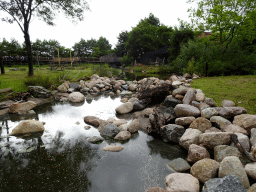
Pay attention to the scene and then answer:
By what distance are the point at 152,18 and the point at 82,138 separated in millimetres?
38129

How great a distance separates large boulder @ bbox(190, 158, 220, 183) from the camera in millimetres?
2445

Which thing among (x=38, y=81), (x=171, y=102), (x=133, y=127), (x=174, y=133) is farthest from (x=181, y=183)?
(x=38, y=81)

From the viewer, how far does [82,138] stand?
4.00 meters

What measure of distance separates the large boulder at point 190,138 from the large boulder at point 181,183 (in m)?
0.93

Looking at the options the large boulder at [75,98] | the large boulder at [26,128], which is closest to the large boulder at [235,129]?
the large boulder at [26,128]

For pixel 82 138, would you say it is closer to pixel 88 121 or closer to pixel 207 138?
pixel 88 121

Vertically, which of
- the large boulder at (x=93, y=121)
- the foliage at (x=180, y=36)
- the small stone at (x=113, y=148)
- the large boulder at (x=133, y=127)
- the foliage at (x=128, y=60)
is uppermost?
the foliage at (x=180, y=36)

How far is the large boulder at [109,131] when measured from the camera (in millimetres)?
4039

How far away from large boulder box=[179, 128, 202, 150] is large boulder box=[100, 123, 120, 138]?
1.61 metres

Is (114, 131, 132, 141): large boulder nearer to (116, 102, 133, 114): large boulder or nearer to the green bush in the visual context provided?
(116, 102, 133, 114): large boulder

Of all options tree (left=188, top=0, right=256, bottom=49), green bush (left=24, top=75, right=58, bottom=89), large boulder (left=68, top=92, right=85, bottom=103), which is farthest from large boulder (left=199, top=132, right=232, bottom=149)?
tree (left=188, top=0, right=256, bottom=49)

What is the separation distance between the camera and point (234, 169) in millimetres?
2271

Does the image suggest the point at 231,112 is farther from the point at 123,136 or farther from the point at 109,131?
the point at 109,131

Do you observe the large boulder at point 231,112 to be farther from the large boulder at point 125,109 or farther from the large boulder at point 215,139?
the large boulder at point 125,109
